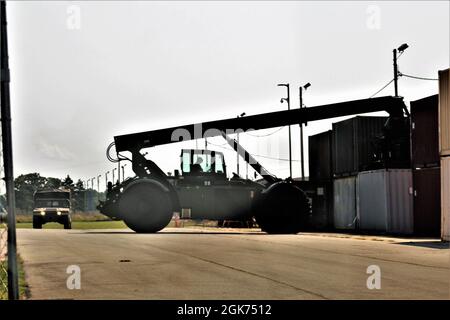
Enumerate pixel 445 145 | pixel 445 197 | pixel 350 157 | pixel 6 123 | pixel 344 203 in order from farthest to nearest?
1. pixel 344 203
2. pixel 350 157
3. pixel 445 145
4. pixel 445 197
5. pixel 6 123

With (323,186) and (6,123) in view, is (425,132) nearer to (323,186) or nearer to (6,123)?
(323,186)

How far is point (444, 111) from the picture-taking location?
82.7 feet

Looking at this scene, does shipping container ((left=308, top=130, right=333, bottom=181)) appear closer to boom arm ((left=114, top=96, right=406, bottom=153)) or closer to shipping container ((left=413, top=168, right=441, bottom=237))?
shipping container ((left=413, top=168, right=441, bottom=237))

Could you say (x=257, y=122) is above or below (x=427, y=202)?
above

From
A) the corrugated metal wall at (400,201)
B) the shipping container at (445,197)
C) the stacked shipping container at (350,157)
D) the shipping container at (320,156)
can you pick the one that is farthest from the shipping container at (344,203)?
the shipping container at (445,197)

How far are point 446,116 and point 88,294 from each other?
18436mm

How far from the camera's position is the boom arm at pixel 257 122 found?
29203 millimetres

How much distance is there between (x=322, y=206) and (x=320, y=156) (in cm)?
331

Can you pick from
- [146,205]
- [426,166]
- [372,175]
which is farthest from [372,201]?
[146,205]

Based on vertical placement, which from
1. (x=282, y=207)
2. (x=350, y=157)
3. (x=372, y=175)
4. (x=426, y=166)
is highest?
(x=350, y=157)

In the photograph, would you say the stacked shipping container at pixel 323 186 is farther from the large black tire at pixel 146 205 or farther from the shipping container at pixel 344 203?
the large black tire at pixel 146 205

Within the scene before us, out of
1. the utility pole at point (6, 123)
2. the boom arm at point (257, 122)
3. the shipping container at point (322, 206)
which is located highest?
the boom arm at point (257, 122)

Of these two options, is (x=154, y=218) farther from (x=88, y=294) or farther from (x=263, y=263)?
(x=88, y=294)
